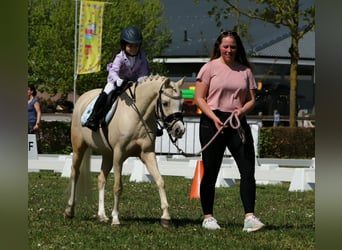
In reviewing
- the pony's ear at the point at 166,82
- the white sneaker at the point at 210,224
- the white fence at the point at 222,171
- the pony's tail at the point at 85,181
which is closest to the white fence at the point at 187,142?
the white fence at the point at 222,171

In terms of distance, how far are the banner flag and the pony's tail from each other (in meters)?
22.0

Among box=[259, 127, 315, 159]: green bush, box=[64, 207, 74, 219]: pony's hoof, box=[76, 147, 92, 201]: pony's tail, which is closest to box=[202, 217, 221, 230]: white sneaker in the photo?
box=[64, 207, 74, 219]: pony's hoof

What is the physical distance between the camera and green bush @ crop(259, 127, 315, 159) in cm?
2691

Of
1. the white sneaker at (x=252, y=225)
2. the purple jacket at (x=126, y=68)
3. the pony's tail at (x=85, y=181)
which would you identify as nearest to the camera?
the white sneaker at (x=252, y=225)

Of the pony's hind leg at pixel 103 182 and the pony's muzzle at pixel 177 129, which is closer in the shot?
the pony's muzzle at pixel 177 129

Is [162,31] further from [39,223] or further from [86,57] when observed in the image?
[39,223]

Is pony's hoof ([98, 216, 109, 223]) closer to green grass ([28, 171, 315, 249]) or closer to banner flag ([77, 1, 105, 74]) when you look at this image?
green grass ([28, 171, 315, 249])

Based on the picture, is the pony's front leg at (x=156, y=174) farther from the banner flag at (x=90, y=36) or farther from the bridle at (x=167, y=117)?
the banner flag at (x=90, y=36)

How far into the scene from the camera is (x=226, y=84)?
7.37 meters

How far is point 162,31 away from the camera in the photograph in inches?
2186

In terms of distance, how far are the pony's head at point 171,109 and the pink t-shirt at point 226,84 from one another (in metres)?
0.60

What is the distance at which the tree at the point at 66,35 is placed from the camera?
5000 centimetres

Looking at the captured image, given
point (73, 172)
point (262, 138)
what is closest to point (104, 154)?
point (73, 172)
